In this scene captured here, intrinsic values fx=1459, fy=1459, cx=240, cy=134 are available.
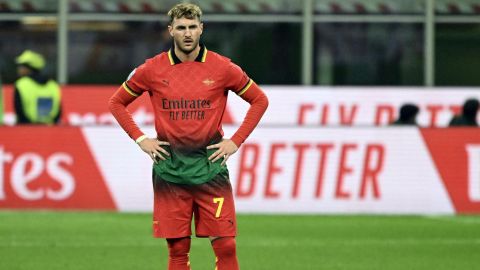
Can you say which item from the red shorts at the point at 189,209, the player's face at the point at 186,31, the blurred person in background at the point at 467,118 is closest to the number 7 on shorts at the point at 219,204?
the red shorts at the point at 189,209

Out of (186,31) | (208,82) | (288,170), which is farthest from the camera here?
(288,170)

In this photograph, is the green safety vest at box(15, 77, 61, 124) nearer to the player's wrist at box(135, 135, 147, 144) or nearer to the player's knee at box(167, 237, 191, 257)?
the player's wrist at box(135, 135, 147, 144)

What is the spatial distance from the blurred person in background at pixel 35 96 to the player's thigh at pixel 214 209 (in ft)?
36.9

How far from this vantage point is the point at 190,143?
29.9 feet

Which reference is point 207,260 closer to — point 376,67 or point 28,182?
point 28,182

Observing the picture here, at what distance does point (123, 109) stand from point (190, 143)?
1.82 ft

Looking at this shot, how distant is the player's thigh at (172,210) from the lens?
30.1 ft

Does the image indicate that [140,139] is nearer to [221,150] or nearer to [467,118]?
[221,150]

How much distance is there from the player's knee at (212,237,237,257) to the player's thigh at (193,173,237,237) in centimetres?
5

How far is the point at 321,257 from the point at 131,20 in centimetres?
1421

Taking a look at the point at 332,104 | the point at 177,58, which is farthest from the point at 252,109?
the point at 332,104

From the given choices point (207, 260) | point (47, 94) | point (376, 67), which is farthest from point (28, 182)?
point (376, 67)

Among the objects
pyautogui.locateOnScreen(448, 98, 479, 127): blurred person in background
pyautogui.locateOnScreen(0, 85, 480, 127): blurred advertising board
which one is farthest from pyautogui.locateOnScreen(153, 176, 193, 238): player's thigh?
pyautogui.locateOnScreen(0, 85, 480, 127): blurred advertising board

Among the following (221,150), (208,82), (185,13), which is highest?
(185,13)
